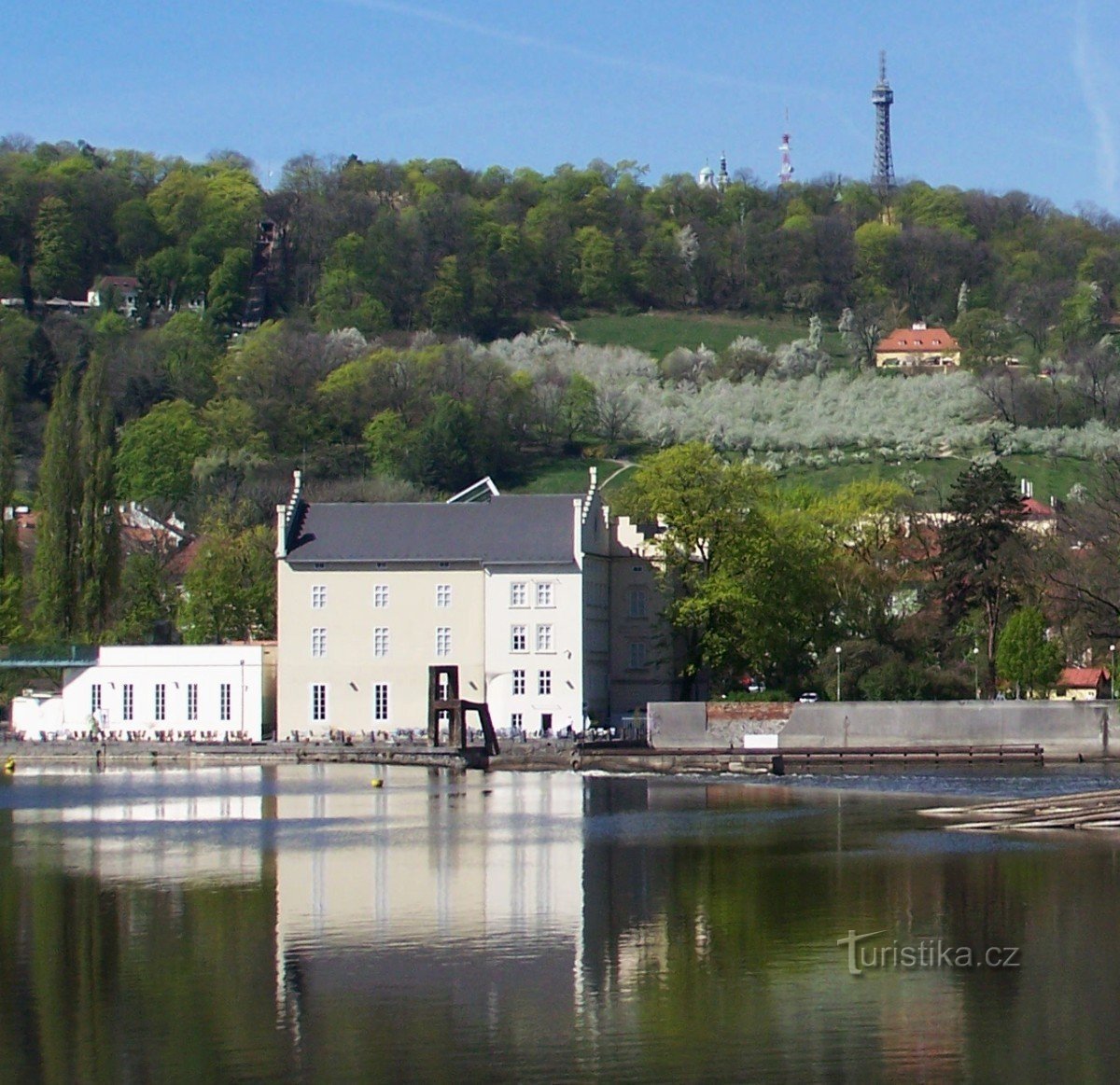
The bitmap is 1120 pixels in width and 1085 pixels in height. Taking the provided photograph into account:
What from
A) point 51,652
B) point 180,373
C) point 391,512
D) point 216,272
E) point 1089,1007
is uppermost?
point 216,272

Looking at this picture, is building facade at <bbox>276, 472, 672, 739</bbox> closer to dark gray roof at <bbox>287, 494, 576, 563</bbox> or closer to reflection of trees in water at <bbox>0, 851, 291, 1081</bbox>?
dark gray roof at <bbox>287, 494, 576, 563</bbox>

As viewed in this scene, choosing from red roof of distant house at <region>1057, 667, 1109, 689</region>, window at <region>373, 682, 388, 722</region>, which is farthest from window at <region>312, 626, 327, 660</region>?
red roof of distant house at <region>1057, 667, 1109, 689</region>

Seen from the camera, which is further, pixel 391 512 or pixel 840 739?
pixel 391 512

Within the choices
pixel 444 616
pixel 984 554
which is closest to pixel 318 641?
pixel 444 616

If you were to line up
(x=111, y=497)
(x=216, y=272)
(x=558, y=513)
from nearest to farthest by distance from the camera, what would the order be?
(x=558, y=513) < (x=111, y=497) < (x=216, y=272)

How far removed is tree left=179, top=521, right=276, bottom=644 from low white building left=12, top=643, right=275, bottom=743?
884 centimetres

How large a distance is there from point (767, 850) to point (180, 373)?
122 m

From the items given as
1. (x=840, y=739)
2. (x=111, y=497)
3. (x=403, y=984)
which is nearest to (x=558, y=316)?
(x=111, y=497)

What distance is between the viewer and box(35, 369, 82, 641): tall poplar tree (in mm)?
83938

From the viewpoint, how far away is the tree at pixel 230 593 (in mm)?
90438

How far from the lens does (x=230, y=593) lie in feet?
298

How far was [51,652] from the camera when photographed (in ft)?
265

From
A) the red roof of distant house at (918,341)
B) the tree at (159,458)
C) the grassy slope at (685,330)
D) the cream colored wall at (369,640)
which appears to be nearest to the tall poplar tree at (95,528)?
the cream colored wall at (369,640)

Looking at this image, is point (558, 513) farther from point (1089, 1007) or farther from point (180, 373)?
point (180, 373)
